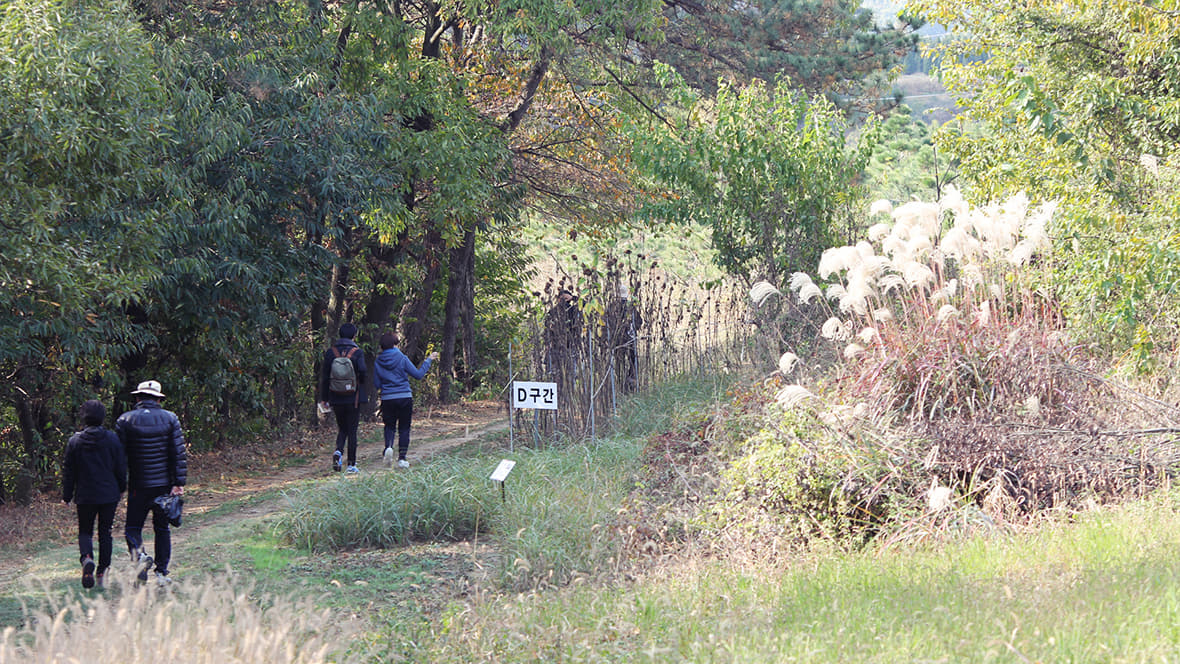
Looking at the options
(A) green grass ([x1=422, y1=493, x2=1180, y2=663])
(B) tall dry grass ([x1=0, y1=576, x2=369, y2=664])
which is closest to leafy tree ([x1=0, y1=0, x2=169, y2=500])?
(B) tall dry grass ([x1=0, y1=576, x2=369, y2=664])

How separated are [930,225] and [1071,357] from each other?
155 cm

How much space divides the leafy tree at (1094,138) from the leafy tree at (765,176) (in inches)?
70.5

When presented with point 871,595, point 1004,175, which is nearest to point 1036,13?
point 1004,175

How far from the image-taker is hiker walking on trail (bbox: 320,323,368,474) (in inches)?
479

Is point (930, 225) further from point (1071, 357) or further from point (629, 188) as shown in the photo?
point (629, 188)

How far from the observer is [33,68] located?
816 centimetres

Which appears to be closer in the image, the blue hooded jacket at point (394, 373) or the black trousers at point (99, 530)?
the black trousers at point (99, 530)

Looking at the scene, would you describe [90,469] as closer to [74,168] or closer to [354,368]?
[74,168]

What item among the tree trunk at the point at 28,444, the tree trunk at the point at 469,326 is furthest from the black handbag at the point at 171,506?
the tree trunk at the point at 469,326

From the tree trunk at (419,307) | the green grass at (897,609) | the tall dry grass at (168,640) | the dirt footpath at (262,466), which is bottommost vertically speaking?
the dirt footpath at (262,466)

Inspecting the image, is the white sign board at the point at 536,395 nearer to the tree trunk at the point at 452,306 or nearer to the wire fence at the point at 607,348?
the wire fence at the point at 607,348

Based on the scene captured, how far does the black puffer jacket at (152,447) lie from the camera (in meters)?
7.66

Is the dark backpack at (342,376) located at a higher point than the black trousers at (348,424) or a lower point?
higher

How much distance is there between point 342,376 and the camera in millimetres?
12125
